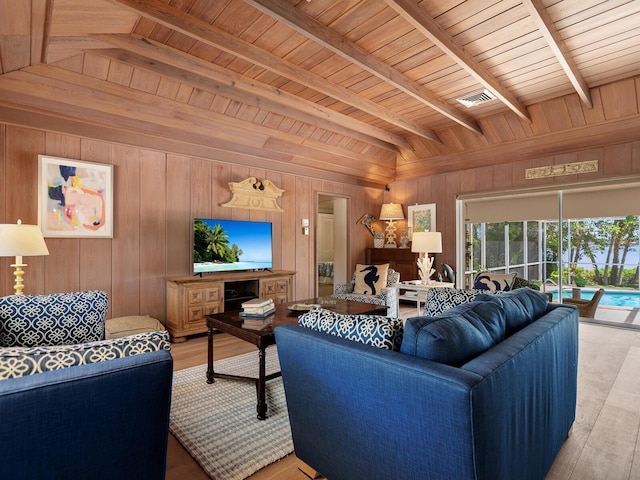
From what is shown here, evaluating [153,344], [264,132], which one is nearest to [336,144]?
[264,132]

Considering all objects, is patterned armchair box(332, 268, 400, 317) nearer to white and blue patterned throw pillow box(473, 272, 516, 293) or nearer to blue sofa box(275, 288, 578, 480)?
white and blue patterned throw pillow box(473, 272, 516, 293)

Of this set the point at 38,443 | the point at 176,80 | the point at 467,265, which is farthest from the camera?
the point at 467,265

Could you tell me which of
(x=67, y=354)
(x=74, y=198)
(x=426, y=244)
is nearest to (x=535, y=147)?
(x=426, y=244)

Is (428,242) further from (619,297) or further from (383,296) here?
(619,297)

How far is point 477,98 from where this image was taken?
167 inches

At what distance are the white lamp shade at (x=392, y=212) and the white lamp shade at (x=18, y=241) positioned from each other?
5.26m

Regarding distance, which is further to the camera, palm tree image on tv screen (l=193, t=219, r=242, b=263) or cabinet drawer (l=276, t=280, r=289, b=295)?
cabinet drawer (l=276, t=280, r=289, b=295)

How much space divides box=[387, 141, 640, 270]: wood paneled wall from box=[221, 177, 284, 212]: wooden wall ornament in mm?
Result: 2725

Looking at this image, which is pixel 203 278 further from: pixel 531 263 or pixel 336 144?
pixel 531 263

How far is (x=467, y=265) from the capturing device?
605 cm

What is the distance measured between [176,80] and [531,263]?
5.61m

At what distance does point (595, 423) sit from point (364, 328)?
6.30 feet

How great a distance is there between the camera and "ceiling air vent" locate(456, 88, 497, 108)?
13.4 feet

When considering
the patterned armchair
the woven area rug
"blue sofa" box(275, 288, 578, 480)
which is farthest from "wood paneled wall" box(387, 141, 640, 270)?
the woven area rug
